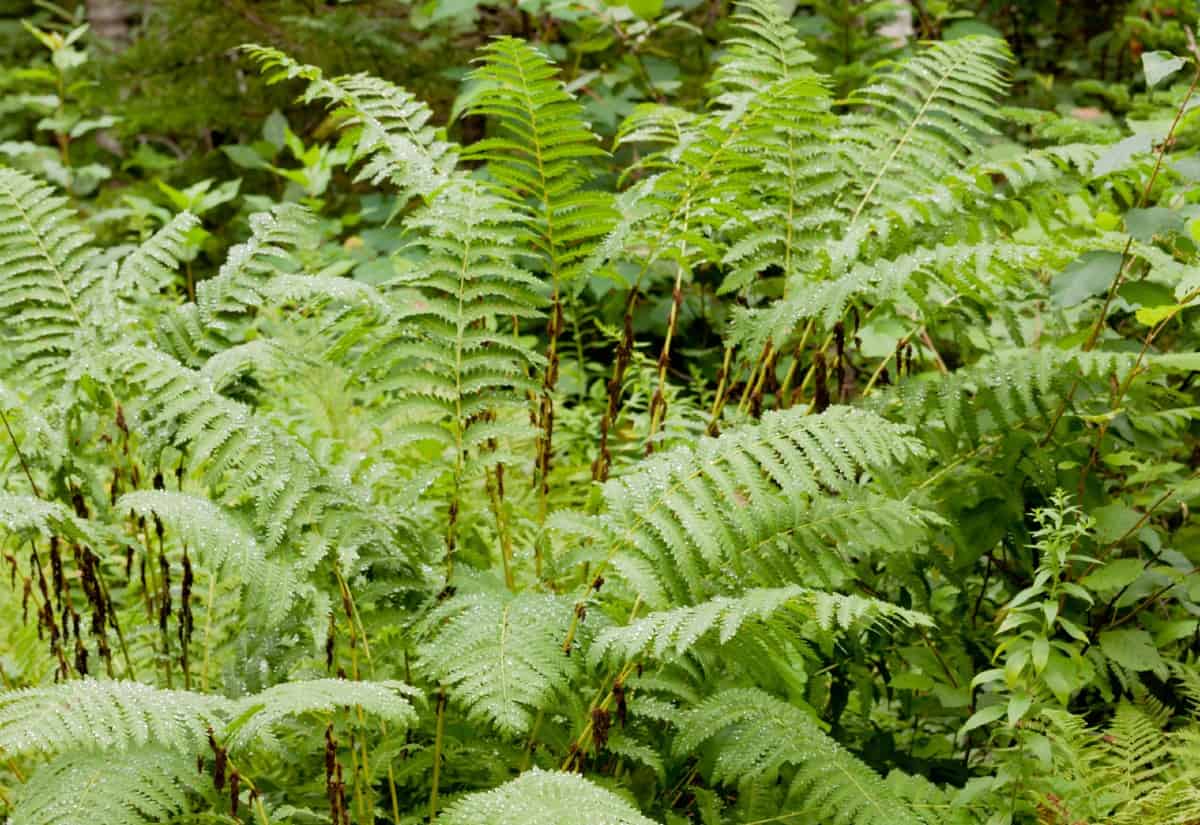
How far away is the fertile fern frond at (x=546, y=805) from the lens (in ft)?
4.55

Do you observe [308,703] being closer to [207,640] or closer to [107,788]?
[107,788]

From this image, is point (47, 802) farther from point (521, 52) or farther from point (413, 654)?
point (521, 52)

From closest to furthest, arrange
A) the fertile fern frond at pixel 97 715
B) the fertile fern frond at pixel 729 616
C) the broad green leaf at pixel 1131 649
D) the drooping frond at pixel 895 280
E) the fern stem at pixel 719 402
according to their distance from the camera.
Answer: the fertile fern frond at pixel 97 715 → the fertile fern frond at pixel 729 616 → the drooping frond at pixel 895 280 → the broad green leaf at pixel 1131 649 → the fern stem at pixel 719 402

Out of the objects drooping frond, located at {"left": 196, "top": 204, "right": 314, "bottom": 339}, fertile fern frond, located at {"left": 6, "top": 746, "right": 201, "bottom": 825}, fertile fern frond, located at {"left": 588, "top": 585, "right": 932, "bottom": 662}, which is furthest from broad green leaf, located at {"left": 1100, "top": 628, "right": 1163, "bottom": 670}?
drooping frond, located at {"left": 196, "top": 204, "right": 314, "bottom": 339}

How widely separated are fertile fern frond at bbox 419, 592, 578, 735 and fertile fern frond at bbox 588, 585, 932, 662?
0.08m

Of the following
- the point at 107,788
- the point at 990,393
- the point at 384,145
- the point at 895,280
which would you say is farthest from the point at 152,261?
the point at 990,393

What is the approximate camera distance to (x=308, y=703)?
1.36m

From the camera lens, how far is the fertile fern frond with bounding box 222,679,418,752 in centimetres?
138

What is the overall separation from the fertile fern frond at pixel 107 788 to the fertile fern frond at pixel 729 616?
25.2 inches

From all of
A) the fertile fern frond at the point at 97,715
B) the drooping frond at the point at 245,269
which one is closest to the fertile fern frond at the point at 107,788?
the fertile fern frond at the point at 97,715

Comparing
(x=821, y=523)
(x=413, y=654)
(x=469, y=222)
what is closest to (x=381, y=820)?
(x=413, y=654)

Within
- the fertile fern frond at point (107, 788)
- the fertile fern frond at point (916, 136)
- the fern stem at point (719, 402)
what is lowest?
A: the fertile fern frond at point (107, 788)

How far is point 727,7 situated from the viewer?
498 cm

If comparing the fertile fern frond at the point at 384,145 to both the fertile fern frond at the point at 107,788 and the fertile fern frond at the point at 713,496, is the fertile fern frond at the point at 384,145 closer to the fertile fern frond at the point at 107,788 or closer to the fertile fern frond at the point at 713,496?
the fertile fern frond at the point at 713,496
